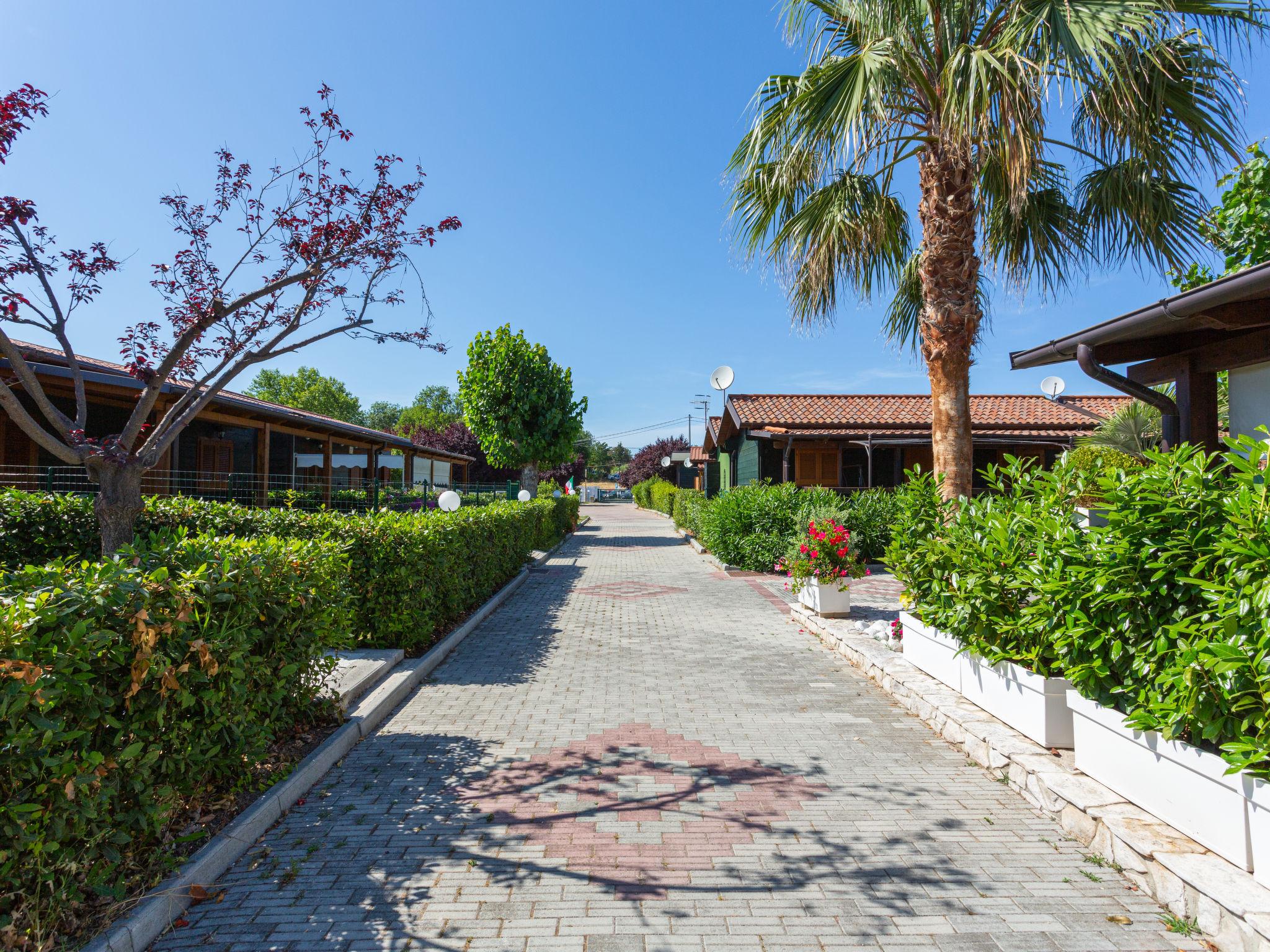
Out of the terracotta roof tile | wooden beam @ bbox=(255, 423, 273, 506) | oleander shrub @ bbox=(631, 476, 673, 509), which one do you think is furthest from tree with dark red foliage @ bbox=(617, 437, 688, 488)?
wooden beam @ bbox=(255, 423, 273, 506)

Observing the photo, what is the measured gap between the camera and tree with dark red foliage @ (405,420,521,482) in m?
45.3

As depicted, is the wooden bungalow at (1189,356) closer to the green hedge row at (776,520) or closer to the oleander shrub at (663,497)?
the green hedge row at (776,520)

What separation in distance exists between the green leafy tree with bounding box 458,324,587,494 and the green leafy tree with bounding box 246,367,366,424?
54.9 m

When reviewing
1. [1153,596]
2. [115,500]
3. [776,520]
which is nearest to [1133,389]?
[1153,596]

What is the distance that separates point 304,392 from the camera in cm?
7469

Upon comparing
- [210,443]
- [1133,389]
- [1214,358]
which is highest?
[210,443]

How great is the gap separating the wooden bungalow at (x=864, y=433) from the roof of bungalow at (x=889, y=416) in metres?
0.04

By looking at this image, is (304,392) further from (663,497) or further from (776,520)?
(776,520)

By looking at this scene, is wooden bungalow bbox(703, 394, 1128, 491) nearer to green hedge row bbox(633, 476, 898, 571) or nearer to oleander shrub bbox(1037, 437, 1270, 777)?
green hedge row bbox(633, 476, 898, 571)

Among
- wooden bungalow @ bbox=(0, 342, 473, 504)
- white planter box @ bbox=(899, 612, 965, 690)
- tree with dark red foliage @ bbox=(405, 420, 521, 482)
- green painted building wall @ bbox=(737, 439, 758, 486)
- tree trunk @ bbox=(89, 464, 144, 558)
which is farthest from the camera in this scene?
tree with dark red foliage @ bbox=(405, 420, 521, 482)

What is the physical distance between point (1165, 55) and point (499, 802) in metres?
7.84

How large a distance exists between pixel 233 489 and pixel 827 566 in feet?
31.5

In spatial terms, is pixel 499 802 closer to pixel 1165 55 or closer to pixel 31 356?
pixel 1165 55

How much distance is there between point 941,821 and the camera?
11.8ft
